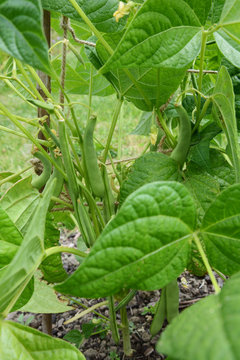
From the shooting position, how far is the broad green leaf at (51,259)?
2.04 feet

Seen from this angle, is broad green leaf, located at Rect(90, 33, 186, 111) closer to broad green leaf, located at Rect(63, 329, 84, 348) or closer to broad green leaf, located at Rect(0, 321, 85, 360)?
broad green leaf, located at Rect(0, 321, 85, 360)

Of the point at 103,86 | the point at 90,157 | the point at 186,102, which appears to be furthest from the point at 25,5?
the point at 103,86

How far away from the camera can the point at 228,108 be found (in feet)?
1.55

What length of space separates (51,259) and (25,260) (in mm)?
292

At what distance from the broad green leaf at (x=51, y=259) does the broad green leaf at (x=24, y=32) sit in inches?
14.1

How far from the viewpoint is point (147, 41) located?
416mm

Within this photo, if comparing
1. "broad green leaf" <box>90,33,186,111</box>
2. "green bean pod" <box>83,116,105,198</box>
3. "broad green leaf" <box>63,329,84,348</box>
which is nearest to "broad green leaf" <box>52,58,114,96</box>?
"broad green leaf" <box>90,33,186,111</box>

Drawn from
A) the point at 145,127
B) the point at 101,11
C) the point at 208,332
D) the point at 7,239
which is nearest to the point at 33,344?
the point at 7,239

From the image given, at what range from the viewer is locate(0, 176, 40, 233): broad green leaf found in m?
0.61

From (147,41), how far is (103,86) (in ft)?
1.49

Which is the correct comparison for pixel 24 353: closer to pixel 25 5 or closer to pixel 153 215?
pixel 153 215

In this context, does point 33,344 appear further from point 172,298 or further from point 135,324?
point 135,324

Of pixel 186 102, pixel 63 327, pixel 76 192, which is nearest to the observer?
pixel 76 192

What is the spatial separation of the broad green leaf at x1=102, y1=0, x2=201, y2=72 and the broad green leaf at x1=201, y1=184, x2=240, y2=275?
0.17m
